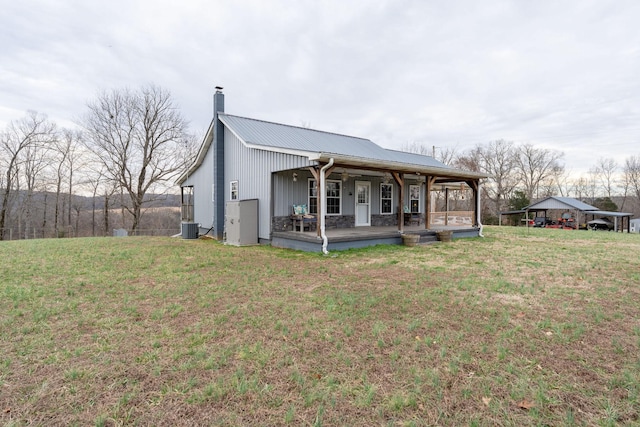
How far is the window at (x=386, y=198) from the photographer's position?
564 inches

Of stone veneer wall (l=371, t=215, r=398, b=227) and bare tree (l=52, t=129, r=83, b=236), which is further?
bare tree (l=52, t=129, r=83, b=236)

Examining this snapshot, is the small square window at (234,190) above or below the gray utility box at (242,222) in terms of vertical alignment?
above

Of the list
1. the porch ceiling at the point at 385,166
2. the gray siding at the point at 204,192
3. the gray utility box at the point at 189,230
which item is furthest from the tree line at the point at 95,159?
the porch ceiling at the point at 385,166

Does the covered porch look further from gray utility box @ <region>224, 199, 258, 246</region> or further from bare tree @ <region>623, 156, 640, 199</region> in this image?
bare tree @ <region>623, 156, 640, 199</region>

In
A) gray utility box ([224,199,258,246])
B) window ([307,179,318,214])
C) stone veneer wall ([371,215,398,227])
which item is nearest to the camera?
gray utility box ([224,199,258,246])

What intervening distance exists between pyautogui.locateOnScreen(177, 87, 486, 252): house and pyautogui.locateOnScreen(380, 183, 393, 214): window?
46mm

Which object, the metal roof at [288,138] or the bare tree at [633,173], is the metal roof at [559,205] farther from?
the metal roof at [288,138]

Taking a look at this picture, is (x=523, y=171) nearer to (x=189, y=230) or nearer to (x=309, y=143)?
(x=309, y=143)

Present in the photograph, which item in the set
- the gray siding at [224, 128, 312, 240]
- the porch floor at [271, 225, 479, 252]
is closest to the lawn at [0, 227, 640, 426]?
the porch floor at [271, 225, 479, 252]

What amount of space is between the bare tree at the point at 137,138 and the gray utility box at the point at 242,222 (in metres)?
17.8

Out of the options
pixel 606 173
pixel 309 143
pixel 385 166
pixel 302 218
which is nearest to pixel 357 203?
pixel 309 143

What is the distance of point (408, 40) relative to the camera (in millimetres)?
12461

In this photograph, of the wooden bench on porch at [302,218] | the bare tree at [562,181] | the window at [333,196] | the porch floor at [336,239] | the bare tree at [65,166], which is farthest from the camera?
the bare tree at [562,181]

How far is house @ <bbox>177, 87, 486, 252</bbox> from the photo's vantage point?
9555 millimetres
